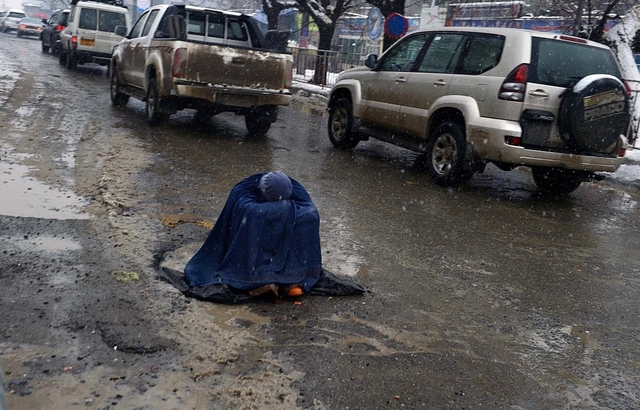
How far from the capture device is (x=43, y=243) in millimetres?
5223

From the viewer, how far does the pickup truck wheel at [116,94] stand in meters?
13.5

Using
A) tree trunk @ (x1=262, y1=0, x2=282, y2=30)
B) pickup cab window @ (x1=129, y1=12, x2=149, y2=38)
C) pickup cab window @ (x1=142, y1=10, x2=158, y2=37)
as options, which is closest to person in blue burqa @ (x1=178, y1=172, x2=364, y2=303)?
pickup cab window @ (x1=142, y1=10, x2=158, y2=37)

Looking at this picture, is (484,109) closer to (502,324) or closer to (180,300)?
(502,324)

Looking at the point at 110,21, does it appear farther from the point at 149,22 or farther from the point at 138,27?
the point at 149,22

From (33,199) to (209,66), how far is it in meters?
4.39

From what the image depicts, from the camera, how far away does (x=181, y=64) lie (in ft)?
33.1

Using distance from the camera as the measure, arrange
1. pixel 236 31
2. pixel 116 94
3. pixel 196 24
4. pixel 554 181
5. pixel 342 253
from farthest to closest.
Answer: pixel 116 94, pixel 236 31, pixel 196 24, pixel 554 181, pixel 342 253

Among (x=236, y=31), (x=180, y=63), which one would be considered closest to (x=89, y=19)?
(x=236, y=31)

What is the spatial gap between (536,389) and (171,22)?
8.51 metres

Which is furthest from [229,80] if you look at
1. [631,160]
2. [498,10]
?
[498,10]

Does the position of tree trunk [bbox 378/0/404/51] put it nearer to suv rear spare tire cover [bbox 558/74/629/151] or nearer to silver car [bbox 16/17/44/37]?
suv rear spare tire cover [bbox 558/74/629/151]

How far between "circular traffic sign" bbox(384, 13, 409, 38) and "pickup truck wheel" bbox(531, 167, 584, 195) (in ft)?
27.6

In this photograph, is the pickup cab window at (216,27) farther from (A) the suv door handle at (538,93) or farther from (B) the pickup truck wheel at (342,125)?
(A) the suv door handle at (538,93)

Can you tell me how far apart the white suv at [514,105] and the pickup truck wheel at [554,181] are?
13 mm
